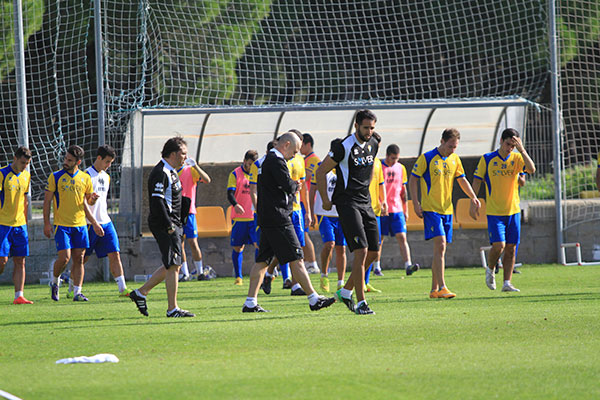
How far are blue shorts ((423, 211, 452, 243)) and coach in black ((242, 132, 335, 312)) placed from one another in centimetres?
244

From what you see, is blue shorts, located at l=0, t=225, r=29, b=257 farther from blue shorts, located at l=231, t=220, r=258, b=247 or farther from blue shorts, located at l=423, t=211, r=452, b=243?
blue shorts, located at l=423, t=211, r=452, b=243

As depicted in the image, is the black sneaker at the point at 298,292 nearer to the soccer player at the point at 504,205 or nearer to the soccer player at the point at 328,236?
the soccer player at the point at 328,236

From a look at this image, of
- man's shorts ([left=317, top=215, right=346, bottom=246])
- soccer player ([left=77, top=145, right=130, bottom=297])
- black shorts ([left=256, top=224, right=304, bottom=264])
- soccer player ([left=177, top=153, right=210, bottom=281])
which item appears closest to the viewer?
black shorts ([left=256, top=224, right=304, bottom=264])

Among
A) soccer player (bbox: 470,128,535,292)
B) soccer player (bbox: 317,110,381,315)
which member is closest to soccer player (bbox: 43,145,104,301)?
soccer player (bbox: 317,110,381,315)

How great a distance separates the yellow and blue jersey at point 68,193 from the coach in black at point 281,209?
3389mm

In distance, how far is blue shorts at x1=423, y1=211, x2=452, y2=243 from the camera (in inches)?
448

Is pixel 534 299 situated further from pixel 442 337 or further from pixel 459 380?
pixel 459 380

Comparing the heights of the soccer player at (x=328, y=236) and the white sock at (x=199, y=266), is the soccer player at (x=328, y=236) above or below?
above

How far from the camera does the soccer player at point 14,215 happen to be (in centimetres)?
1230

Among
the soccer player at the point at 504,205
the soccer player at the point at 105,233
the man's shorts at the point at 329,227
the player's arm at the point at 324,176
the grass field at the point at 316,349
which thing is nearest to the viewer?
the grass field at the point at 316,349

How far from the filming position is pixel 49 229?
39.5ft

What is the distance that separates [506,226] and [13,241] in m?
6.55

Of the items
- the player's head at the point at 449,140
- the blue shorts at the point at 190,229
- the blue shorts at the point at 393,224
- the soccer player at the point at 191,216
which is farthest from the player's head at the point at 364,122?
the blue shorts at the point at 190,229

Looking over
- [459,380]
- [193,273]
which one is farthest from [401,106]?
[459,380]
